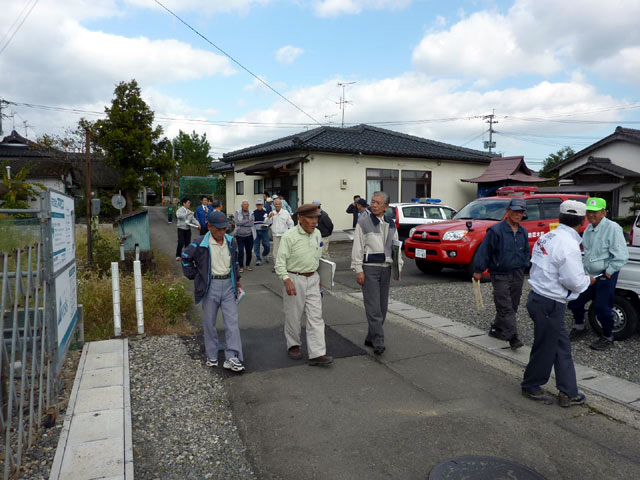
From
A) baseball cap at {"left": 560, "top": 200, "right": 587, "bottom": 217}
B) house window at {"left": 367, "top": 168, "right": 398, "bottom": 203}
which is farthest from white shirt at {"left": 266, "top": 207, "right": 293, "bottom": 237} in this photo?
house window at {"left": 367, "top": 168, "right": 398, "bottom": 203}

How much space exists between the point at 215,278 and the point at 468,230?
20.9 feet

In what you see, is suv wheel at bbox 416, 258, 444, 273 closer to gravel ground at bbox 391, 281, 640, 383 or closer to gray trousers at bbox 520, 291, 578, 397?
gravel ground at bbox 391, 281, 640, 383

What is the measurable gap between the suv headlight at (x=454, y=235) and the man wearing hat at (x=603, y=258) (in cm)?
402

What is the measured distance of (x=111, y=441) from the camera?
3.27 m

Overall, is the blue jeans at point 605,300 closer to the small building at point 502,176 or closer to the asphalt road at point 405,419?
the asphalt road at point 405,419

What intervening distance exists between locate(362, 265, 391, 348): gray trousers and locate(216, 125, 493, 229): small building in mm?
13549

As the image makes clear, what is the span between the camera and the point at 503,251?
17.7 ft

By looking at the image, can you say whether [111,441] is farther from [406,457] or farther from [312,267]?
[312,267]

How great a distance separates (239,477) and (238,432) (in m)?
0.59

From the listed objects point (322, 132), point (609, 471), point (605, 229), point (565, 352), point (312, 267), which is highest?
point (322, 132)

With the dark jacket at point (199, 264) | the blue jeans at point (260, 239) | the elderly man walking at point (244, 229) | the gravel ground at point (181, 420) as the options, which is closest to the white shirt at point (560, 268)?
the gravel ground at point (181, 420)

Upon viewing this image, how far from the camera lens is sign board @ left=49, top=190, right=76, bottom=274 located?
3717 millimetres

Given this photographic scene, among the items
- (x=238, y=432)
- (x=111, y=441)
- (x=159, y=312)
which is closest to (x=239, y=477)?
(x=238, y=432)

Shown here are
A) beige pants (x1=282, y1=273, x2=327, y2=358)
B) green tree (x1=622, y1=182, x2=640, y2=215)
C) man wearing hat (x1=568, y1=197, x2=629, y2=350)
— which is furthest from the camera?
green tree (x1=622, y1=182, x2=640, y2=215)
